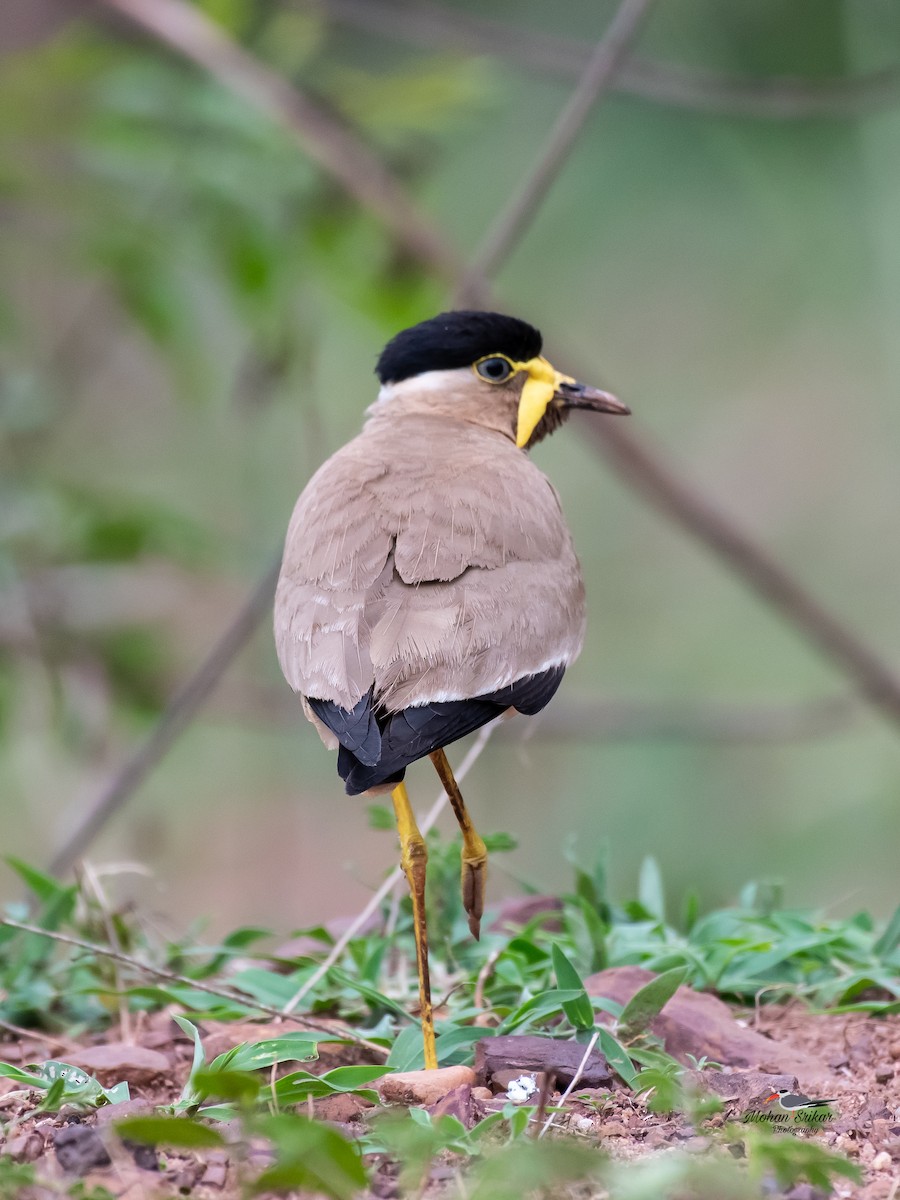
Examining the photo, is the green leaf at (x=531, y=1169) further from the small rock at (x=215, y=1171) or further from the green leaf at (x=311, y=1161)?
the small rock at (x=215, y=1171)

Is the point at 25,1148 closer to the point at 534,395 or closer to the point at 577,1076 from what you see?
the point at 577,1076

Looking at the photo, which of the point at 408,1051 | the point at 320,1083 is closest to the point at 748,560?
the point at 408,1051

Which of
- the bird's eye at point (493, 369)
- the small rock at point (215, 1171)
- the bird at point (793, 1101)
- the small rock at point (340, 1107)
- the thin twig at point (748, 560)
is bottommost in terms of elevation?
the small rock at point (215, 1171)

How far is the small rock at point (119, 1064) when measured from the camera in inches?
121

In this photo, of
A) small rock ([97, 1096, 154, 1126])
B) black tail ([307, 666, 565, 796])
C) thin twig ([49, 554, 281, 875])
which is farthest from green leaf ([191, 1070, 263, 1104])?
thin twig ([49, 554, 281, 875])

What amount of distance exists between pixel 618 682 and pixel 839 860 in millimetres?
2859

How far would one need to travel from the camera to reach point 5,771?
28.8 ft

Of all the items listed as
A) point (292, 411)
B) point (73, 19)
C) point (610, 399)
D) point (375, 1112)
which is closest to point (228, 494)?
point (292, 411)

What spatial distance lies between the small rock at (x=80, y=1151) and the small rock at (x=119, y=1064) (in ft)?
2.06

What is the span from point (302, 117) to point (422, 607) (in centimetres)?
346

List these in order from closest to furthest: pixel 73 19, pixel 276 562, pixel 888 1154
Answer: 1. pixel 888 1154
2. pixel 276 562
3. pixel 73 19

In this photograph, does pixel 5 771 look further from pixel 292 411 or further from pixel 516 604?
pixel 516 604

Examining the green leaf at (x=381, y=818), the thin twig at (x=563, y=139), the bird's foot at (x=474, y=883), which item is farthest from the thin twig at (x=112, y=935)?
the thin twig at (x=563, y=139)

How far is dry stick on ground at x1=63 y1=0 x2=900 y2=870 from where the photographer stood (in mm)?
6188
